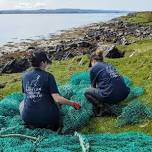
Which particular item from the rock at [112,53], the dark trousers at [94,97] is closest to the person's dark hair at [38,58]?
the dark trousers at [94,97]

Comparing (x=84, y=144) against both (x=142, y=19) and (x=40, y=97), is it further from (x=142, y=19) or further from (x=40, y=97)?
(x=142, y=19)

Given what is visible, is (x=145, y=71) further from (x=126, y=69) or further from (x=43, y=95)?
(x=43, y=95)

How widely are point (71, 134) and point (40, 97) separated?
3.87 feet

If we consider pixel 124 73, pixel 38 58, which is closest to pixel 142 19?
pixel 124 73

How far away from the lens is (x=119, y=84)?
1305 cm

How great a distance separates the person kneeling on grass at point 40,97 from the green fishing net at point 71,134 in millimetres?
276

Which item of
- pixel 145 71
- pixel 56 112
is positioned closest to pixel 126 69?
pixel 145 71

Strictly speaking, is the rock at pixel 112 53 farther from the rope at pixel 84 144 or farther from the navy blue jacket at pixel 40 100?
the rope at pixel 84 144

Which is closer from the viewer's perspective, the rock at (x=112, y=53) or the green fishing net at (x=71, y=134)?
the green fishing net at (x=71, y=134)

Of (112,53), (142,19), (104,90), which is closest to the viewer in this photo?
(104,90)

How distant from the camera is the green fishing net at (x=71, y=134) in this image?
33.9 feet

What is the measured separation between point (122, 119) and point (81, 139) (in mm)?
2128

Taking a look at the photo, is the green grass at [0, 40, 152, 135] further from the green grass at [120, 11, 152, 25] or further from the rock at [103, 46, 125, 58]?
the green grass at [120, 11, 152, 25]

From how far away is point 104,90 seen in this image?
13.0 m
